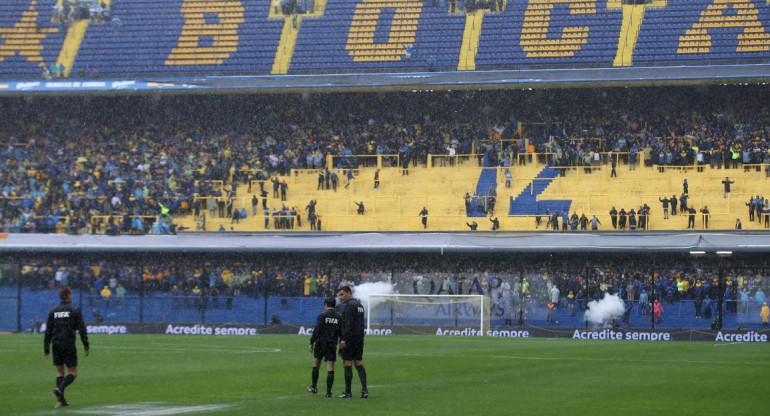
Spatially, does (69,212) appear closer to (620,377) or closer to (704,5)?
(704,5)

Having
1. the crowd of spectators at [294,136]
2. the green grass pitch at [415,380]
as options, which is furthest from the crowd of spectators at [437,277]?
the green grass pitch at [415,380]

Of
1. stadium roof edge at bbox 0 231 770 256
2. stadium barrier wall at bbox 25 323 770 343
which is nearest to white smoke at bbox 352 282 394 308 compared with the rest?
stadium barrier wall at bbox 25 323 770 343

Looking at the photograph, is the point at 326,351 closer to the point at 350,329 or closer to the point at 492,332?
the point at 350,329

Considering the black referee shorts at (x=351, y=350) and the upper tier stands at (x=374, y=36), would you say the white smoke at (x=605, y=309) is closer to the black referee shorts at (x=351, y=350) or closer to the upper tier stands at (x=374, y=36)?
the upper tier stands at (x=374, y=36)

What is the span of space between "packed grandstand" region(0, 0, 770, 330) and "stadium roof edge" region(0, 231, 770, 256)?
21 centimetres

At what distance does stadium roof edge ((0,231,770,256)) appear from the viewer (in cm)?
4975

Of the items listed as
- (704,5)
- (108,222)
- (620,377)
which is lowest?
(620,377)

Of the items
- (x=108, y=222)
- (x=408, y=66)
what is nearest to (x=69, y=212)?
(x=108, y=222)

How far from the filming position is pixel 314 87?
62.1 meters

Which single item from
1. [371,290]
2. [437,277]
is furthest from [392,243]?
[437,277]

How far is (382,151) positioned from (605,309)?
1806 cm

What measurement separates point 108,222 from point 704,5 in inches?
1301

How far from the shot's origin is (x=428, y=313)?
47.6 meters

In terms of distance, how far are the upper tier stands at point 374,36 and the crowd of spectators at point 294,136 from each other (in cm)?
181
